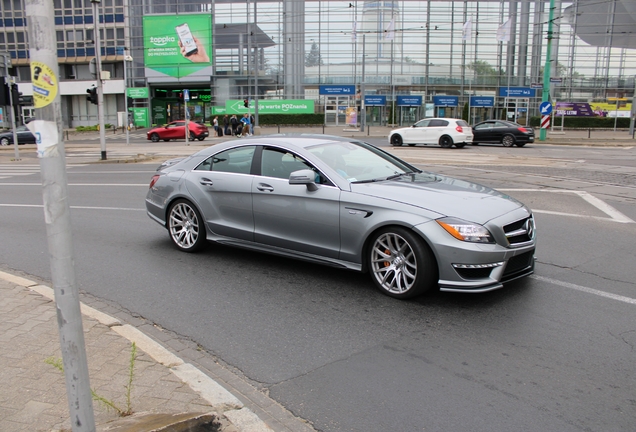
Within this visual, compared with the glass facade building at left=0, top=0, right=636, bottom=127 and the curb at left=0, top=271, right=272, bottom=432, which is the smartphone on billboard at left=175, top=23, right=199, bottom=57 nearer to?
the glass facade building at left=0, top=0, right=636, bottom=127

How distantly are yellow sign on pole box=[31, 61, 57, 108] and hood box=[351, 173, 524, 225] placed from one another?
3607 mm

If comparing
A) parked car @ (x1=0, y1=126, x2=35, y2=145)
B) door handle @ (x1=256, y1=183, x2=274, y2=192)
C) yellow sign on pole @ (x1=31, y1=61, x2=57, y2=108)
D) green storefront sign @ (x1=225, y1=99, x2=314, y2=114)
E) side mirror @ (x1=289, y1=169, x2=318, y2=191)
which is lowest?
parked car @ (x1=0, y1=126, x2=35, y2=145)

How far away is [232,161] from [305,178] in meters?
1.49

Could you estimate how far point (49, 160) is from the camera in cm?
264

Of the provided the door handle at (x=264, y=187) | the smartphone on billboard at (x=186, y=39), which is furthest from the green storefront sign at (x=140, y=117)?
the door handle at (x=264, y=187)

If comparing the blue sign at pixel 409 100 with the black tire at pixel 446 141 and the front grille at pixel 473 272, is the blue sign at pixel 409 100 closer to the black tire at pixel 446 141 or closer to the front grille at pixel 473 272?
the black tire at pixel 446 141

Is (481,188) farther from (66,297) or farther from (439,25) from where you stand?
(439,25)

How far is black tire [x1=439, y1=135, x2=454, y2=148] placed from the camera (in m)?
28.0

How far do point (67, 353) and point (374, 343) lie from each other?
8.28ft

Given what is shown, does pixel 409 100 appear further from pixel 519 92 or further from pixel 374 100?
pixel 519 92

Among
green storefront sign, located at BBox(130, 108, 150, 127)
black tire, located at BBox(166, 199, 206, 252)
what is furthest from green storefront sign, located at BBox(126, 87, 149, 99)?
black tire, located at BBox(166, 199, 206, 252)

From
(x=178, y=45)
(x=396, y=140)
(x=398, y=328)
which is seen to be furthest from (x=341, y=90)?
(x=398, y=328)

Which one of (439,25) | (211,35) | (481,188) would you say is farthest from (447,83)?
(481,188)

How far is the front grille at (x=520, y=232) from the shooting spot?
17.7 feet
